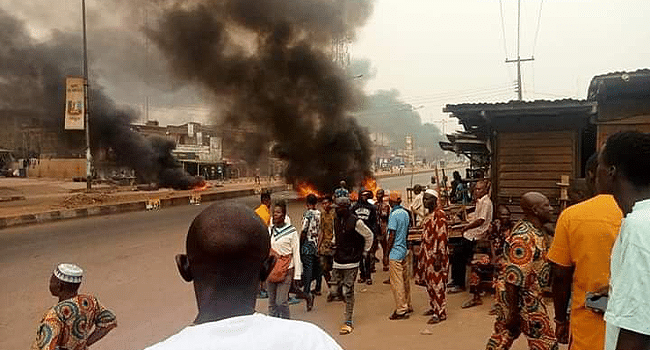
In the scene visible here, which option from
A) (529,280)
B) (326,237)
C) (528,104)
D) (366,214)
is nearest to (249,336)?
(529,280)

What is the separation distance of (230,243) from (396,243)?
15.6ft

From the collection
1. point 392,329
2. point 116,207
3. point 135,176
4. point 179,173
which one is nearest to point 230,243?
point 392,329

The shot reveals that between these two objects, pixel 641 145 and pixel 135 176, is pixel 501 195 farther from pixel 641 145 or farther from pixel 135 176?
pixel 135 176

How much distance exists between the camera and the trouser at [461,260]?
7168 mm

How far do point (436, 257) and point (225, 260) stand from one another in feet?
15.5

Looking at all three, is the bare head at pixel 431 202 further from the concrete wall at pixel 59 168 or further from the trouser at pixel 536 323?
the concrete wall at pixel 59 168

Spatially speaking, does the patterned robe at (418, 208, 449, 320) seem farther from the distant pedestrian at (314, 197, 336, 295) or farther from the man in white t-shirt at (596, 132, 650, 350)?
the man in white t-shirt at (596, 132, 650, 350)

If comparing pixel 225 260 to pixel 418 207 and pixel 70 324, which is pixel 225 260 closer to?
pixel 70 324

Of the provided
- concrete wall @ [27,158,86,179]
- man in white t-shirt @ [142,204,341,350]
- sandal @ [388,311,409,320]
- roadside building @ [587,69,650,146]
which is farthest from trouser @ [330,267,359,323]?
concrete wall @ [27,158,86,179]

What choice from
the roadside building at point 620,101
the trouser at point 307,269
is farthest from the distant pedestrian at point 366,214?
the roadside building at point 620,101

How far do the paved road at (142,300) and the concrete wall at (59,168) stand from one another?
24.7 metres

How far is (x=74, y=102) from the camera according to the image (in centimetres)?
2098

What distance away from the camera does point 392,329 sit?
5539 millimetres

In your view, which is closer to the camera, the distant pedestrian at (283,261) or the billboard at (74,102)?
the distant pedestrian at (283,261)
